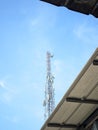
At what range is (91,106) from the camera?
825cm

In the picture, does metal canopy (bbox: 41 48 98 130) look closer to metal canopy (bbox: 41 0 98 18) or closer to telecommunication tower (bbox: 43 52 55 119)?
metal canopy (bbox: 41 0 98 18)

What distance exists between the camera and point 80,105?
803 centimetres

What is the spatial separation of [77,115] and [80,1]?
550cm

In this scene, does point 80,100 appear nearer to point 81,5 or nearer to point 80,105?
point 80,105

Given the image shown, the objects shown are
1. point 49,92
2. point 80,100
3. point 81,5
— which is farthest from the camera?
point 49,92

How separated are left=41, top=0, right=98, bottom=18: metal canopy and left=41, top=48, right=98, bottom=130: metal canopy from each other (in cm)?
272

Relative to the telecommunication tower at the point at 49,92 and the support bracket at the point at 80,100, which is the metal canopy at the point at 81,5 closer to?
the support bracket at the point at 80,100

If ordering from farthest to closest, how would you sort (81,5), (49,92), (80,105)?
(49,92) → (80,105) → (81,5)

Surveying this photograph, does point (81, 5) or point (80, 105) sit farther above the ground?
point (81, 5)

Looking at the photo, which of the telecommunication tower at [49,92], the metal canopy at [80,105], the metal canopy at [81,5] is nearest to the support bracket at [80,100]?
the metal canopy at [80,105]

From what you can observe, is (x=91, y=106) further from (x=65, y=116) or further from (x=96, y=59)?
(x=96, y=59)

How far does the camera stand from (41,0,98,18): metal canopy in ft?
11.6

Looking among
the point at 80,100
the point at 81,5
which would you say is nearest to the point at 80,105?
the point at 80,100

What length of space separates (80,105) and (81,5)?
4.85m
